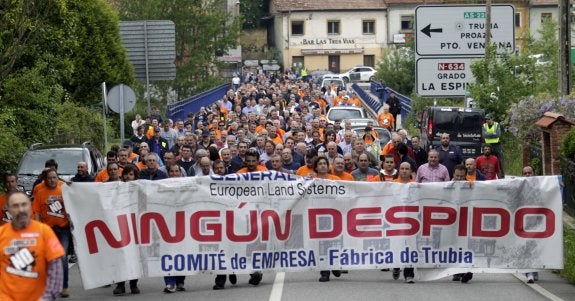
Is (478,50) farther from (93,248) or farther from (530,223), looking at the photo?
(93,248)

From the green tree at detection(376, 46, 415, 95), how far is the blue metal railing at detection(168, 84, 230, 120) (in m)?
10.1

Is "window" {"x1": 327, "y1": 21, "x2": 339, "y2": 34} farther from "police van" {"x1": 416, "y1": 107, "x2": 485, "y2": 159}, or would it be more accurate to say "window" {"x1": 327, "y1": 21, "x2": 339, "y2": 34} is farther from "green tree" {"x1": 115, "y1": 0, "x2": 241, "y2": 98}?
"police van" {"x1": 416, "y1": 107, "x2": 485, "y2": 159}

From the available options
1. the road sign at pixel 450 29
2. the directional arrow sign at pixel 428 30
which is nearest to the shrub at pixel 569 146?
the road sign at pixel 450 29

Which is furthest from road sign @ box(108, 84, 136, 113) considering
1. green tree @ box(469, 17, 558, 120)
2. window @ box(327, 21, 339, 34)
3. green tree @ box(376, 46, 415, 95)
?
window @ box(327, 21, 339, 34)

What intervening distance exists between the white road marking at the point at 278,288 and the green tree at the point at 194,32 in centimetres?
3913

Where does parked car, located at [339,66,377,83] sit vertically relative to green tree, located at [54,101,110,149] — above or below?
above

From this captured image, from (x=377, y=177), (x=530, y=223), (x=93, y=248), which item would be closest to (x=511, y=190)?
(x=530, y=223)

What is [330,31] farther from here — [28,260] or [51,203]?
[28,260]

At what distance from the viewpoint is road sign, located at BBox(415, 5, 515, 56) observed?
27297mm

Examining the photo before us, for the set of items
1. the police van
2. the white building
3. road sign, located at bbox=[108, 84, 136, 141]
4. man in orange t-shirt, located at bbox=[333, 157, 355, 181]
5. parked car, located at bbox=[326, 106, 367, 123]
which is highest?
the white building

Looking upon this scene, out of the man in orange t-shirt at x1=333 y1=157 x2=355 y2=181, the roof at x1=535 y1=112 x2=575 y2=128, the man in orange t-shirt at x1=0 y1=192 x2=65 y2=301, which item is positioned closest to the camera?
the man in orange t-shirt at x1=0 y1=192 x2=65 y2=301

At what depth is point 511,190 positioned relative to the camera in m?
15.0

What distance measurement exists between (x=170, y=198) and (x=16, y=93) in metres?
14.9

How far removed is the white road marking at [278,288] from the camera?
14027 mm
